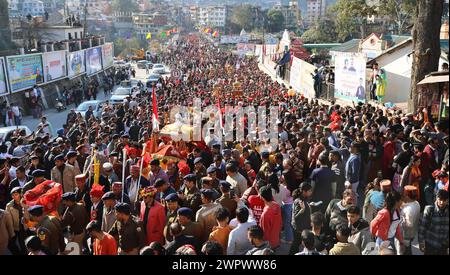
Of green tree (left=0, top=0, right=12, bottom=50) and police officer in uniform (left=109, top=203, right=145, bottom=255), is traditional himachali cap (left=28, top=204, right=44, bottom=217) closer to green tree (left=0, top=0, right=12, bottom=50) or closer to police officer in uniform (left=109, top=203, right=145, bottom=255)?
police officer in uniform (left=109, top=203, right=145, bottom=255)

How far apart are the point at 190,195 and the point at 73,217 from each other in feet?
4.72

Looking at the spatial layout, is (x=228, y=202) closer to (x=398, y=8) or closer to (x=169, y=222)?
(x=169, y=222)

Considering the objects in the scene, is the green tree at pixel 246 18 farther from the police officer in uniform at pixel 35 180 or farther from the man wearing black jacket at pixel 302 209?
the man wearing black jacket at pixel 302 209

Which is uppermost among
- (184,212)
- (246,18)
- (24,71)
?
(246,18)

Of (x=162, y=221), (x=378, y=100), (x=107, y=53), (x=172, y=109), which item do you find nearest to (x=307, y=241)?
(x=162, y=221)

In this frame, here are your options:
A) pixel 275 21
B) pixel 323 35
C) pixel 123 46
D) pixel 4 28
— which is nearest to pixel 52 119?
pixel 4 28

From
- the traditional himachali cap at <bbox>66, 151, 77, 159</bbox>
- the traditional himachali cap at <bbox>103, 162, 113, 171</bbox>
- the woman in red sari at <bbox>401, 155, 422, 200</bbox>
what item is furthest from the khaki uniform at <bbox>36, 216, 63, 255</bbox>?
the woman in red sari at <bbox>401, 155, 422, 200</bbox>

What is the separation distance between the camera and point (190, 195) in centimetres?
603

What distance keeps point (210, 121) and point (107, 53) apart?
32962mm

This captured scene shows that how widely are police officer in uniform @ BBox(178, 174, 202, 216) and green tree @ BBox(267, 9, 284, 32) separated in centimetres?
11030

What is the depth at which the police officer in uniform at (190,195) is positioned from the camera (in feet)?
19.2

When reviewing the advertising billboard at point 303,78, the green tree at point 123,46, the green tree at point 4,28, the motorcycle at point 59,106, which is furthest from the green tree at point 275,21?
the motorcycle at point 59,106

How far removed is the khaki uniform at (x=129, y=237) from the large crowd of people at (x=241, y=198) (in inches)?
0.5
